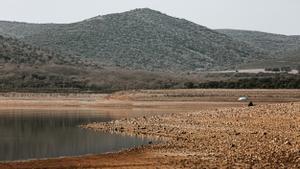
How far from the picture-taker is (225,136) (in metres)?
27.5

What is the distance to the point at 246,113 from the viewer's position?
121ft

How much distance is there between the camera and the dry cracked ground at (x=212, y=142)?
67.4 feet

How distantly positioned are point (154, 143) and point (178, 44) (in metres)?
124

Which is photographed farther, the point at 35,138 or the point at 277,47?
the point at 277,47

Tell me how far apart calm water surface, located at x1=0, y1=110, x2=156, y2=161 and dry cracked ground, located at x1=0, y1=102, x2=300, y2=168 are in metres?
1.55

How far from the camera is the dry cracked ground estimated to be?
2053cm

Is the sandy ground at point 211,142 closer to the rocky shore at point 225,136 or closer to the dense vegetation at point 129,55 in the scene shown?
the rocky shore at point 225,136

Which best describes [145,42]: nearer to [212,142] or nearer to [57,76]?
[57,76]

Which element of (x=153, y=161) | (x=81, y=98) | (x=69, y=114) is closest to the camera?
(x=153, y=161)

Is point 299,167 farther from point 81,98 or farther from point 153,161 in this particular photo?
point 81,98

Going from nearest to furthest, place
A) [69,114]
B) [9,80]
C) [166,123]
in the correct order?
[166,123] → [69,114] → [9,80]

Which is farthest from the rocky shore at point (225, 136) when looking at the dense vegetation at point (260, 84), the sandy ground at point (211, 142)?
the dense vegetation at point (260, 84)

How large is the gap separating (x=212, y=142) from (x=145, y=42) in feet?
399

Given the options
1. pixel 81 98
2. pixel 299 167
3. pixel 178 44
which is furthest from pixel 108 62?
pixel 299 167
